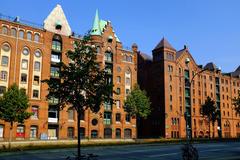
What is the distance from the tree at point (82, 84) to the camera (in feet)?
59.8

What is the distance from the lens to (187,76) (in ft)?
300

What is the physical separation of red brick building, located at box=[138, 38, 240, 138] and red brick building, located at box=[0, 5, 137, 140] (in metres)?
12.8

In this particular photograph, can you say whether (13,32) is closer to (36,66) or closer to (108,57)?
(36,66)

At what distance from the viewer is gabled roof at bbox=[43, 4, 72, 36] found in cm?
6588

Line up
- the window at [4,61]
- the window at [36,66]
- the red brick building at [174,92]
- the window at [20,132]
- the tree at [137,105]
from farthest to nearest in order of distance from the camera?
the red brick building at [174,92] → the tree at [137,105] → the window at [36,66] → the window at [4,61] → the window at [20,132]

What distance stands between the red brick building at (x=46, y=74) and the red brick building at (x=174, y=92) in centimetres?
1282

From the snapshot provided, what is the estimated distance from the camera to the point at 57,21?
67625mm

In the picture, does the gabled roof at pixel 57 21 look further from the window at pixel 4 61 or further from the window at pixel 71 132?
the window at pixel 71 132

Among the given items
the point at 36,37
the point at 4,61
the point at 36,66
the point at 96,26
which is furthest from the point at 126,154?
the point at 96,26

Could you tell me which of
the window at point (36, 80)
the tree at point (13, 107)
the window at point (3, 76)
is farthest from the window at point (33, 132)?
the window at point (3, 76)

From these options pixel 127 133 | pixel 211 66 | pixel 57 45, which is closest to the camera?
pixel 57 45

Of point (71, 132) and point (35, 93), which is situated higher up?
point (35, 93)

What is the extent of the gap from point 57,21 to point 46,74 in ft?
42.3

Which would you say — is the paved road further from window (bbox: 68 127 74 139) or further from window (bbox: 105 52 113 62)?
window (bbox: 105 52 113 62)
